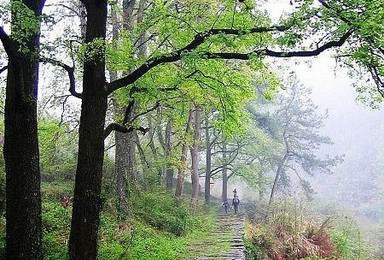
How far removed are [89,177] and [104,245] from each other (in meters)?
2.71

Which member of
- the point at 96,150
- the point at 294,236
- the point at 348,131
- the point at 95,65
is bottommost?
the point at 294,236

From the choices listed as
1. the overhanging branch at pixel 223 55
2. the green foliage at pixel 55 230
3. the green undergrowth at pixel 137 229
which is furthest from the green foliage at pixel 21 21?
the green undergrowth at pixel 137 229

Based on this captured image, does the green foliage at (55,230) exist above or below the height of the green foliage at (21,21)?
below

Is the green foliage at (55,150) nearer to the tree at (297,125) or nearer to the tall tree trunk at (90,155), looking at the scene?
the tall tree trunk at (90,155)

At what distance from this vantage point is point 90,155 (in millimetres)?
6152

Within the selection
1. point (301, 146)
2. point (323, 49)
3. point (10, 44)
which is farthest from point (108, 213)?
point (301, 146)

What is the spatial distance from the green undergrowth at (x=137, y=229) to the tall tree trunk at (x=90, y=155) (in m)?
1.31

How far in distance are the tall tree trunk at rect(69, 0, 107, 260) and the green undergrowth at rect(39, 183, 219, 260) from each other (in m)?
1.31

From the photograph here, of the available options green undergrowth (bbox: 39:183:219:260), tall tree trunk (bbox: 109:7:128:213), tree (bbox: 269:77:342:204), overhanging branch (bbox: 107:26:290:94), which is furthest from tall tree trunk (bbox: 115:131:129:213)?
tree (bbox: 269:77:342:204)

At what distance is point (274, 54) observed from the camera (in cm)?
619

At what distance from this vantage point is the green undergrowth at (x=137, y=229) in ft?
26.0

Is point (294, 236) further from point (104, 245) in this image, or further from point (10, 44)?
point (10, 44)

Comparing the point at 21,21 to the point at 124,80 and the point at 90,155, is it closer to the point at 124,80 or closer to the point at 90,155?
the point at 124,80

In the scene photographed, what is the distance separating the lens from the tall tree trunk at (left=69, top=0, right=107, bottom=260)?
6.09 m
